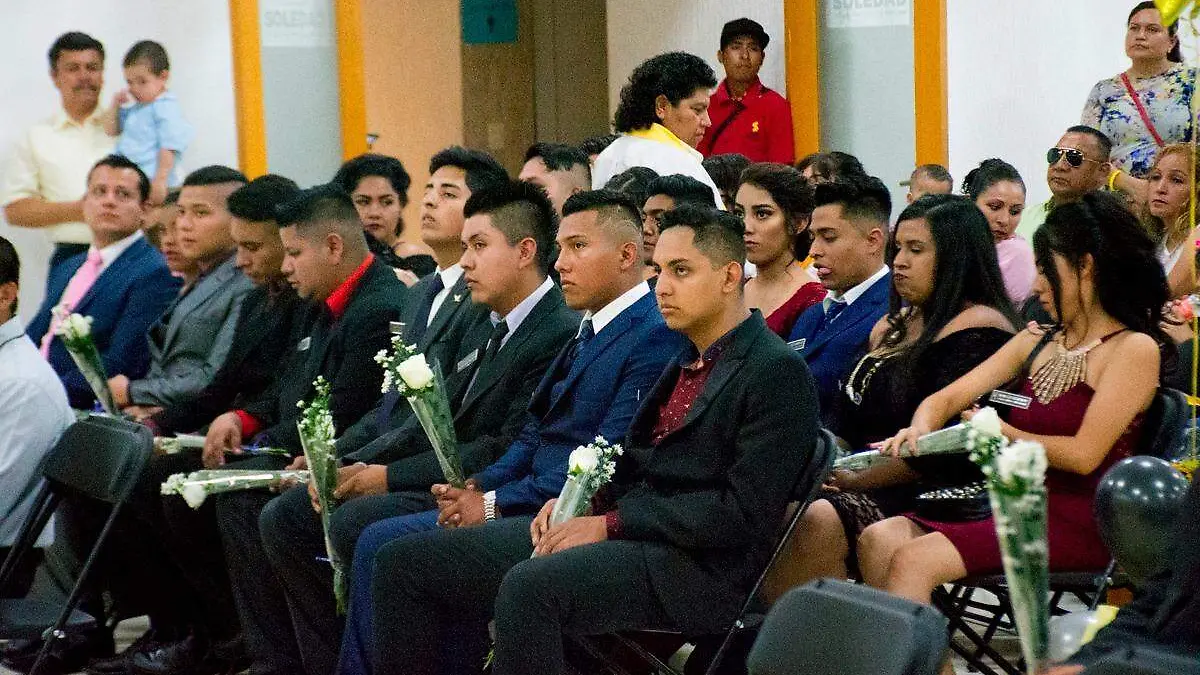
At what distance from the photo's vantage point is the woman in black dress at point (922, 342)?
4.34 m

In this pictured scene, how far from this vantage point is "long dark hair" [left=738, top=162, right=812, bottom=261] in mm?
5273

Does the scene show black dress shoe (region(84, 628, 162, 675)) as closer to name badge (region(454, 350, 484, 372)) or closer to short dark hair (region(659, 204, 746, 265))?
name badge (region(454, 350, 484, 372))

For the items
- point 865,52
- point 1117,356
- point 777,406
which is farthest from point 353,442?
point 865,52

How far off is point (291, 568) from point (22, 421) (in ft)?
3.65

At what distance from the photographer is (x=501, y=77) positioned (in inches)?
435

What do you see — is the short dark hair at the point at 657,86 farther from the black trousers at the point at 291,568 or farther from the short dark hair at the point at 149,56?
the short dark hair at the point at 149,56

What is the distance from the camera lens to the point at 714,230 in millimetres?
4137

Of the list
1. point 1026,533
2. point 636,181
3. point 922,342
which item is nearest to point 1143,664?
point 1026,533

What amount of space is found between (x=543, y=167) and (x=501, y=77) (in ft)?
15.9

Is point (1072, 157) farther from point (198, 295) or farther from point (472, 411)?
point (198, 295)

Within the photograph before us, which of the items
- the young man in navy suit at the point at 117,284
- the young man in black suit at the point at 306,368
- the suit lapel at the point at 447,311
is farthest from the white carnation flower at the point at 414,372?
the young man in navy suit at the point at 117,284

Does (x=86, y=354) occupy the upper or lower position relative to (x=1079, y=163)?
lower

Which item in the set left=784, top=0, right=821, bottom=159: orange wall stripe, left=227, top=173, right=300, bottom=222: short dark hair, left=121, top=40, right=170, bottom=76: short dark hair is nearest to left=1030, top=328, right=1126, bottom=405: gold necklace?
left=227, top=173, right=300, bottom=222: short dark hair

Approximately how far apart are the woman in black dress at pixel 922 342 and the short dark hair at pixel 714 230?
0.58 m
